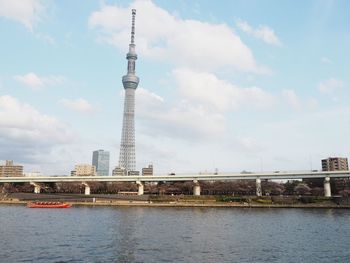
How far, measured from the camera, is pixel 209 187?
143500mm

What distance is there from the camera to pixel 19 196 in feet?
411

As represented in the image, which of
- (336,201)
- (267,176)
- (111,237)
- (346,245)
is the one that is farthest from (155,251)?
(267,176)

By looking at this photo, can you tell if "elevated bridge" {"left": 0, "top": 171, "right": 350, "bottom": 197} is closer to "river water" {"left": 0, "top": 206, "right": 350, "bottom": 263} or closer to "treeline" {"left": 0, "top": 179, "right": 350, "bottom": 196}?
"treeline" {"left": 0, "top": 179, "right": 350, "bottom": 196}

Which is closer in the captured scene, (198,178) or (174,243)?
(174,243)

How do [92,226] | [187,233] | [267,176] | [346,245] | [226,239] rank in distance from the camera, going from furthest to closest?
[267,176] → [92,226] → [187,233] → [226,239] → [346,245]

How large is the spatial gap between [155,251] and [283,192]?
374 ft

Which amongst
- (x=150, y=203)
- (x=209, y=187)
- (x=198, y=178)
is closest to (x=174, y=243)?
(x=150, y=203)

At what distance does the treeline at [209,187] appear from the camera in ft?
427

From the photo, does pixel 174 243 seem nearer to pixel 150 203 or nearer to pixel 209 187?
pixel 150 203

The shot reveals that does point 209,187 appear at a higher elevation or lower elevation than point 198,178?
lower

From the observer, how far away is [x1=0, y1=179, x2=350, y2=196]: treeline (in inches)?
5123

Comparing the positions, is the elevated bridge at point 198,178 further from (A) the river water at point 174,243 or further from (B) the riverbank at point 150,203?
(A) the river water at point 174,243

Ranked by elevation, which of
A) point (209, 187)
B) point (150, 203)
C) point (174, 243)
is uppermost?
point (209, 187)

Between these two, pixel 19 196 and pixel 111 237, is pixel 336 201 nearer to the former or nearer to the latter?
pixel 111 237
